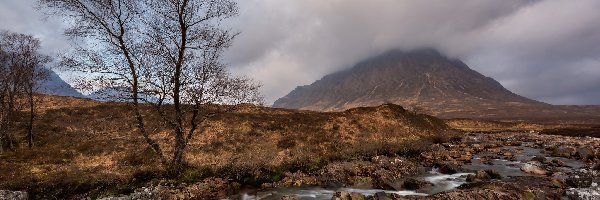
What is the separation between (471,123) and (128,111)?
11377cm

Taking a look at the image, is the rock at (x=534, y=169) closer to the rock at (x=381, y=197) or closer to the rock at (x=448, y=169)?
the rock at (x=448, y=169)

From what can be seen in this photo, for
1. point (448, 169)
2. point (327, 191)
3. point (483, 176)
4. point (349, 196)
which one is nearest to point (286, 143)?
point (327, 191)

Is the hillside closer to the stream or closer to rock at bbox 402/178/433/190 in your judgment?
the stream

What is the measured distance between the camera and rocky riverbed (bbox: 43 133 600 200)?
2116 cm

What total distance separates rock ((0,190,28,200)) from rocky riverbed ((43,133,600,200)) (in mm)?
5846

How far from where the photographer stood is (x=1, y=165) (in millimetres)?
27547

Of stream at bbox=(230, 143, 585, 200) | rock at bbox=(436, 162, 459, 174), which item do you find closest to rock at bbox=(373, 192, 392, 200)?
stream at bbox=(230, 143, 585, 200)

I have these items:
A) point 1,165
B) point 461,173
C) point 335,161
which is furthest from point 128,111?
point 461,173

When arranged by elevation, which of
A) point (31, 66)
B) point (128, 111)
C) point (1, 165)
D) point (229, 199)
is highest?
point (31, 66)

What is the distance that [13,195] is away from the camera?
22125mm

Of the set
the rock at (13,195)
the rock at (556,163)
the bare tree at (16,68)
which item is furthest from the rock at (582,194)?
the bare tree at (16,68)

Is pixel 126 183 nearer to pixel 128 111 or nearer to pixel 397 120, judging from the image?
pixel 128 111

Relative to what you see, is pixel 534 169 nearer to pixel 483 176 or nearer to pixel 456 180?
pixel 483 176

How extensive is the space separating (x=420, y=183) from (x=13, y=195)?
2503 cm
